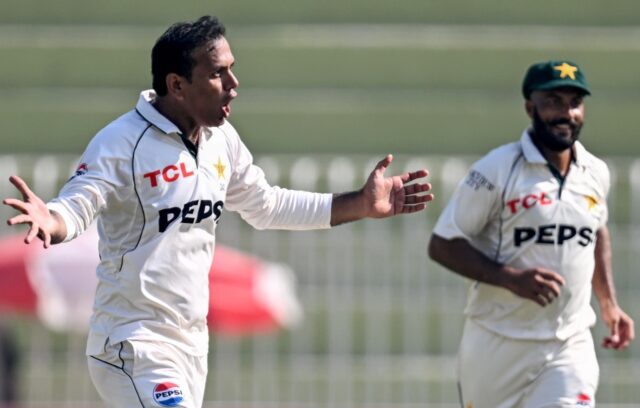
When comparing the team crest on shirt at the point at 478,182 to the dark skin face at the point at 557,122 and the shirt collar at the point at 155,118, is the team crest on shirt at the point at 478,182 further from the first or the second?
the shirt collar at the point at 155,118

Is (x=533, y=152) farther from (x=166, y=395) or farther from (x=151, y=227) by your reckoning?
(x=166, y=395)

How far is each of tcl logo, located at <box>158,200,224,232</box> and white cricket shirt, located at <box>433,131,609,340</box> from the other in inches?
68.0

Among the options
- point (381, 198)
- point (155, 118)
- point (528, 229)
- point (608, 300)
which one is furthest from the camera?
point (608, 300)

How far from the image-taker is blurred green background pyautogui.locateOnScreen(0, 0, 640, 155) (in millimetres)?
16922

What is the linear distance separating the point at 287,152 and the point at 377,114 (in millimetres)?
1043

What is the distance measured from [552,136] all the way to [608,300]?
98 cm

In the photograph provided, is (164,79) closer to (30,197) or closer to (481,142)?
(30,197)

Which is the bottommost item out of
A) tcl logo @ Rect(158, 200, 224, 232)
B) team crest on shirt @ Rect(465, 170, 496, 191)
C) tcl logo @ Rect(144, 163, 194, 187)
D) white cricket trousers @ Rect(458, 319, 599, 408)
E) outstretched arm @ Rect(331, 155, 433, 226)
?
white cricket trousers @ Rect(458, 319, 599, 408)

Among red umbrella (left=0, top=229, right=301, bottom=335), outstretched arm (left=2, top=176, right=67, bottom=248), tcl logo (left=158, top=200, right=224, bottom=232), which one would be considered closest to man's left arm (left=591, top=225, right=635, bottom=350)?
tcl logo (left=158, top=200, right=224, bottom=232)

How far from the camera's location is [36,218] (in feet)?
18.1

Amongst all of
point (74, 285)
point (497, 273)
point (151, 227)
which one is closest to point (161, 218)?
point (151, 227)

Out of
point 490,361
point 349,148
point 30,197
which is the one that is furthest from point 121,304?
point 349,148

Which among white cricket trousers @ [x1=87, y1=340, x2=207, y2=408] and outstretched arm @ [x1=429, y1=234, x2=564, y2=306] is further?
outstretched arm @ [x1=429, y1=234, x2=564, y2=306]

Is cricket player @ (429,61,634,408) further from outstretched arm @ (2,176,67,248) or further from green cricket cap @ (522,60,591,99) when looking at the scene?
outstretched arm @ (2,176,67,248)
